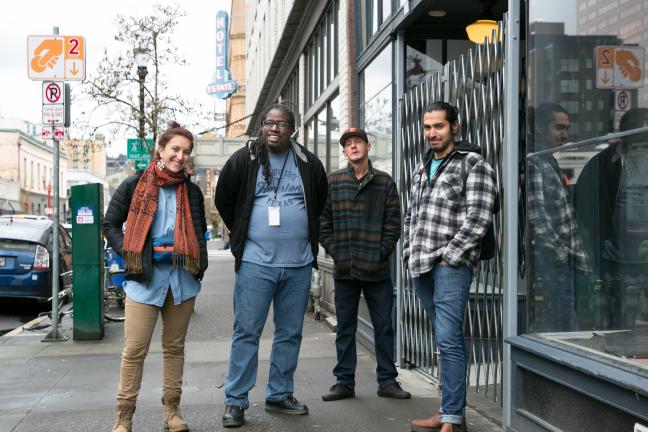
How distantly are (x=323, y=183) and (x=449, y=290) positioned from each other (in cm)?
134

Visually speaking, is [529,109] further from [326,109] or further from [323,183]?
[326,109]

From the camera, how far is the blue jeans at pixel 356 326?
5.98 m

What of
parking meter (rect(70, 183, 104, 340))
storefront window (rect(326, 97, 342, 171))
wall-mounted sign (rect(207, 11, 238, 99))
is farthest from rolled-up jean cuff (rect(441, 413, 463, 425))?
wall-mounted sign (rect(207, 11, 238, 99))

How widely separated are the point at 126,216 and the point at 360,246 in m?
1.80

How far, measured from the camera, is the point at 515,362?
4.61 metres

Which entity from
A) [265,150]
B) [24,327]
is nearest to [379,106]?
[265,150]

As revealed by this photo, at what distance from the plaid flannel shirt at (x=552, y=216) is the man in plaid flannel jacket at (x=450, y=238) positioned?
0.25 metres

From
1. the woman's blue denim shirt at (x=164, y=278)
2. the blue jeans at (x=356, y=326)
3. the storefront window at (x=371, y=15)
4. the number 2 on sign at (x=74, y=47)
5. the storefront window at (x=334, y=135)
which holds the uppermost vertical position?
the storefront window at (x=371, y=15)

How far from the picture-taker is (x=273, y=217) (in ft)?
17.1

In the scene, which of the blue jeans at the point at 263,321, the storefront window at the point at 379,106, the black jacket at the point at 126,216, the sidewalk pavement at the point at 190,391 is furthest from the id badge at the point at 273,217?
the storefront window at the point at 379,106

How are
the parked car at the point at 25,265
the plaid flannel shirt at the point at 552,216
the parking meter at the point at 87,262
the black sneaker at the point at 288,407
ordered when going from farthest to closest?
the parked car at the point at 25,265 → the parking meter at the point at 87,262 → the black sneaker at the point at 288,407 → the plaid flannel shirt at the point at 552,216

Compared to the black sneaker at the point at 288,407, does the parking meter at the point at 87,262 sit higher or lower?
higher

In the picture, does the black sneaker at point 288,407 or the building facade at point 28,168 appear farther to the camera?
the building facade at point 28,168

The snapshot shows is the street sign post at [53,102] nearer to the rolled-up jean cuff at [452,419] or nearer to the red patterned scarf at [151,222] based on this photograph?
the red patterned scarf at [151,222]
